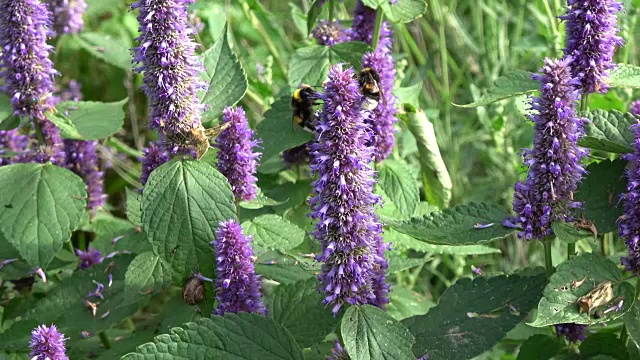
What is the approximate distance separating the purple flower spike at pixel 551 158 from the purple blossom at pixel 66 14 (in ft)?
8.99

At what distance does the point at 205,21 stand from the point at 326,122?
3140 millimetres

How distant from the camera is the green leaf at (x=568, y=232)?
7.49 ft

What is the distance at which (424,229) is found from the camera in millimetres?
2445

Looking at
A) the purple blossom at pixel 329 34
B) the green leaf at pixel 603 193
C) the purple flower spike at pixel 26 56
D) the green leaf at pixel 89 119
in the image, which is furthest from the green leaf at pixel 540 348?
the purple flower spike at pixel 26 56

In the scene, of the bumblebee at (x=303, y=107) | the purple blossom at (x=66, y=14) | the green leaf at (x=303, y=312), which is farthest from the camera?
the purple blossom at (x=66, y=14)

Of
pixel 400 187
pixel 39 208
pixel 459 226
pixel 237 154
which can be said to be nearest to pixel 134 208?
pixel 39 208

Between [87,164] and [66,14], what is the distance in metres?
1.08

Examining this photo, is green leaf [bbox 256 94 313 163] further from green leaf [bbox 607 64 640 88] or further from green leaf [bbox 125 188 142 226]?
green leaf [bbox 607 64 640 88]

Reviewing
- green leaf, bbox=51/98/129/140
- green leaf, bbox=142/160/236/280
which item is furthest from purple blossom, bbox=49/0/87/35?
green leaf, bbox=142/160/236/280

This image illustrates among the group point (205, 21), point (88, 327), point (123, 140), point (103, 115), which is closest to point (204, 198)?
point (88, 327)

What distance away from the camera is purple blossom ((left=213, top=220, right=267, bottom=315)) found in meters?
2.36

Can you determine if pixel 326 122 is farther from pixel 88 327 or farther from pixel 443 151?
pixel 443 151

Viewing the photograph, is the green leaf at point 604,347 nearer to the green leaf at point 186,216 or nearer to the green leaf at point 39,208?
the green leaf at point 186,216

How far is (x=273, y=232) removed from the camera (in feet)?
9.66
